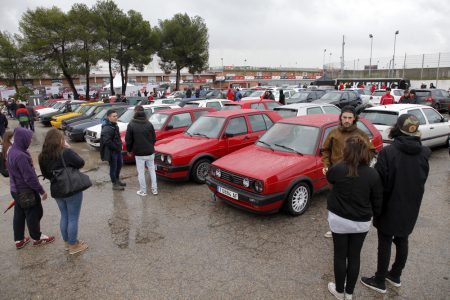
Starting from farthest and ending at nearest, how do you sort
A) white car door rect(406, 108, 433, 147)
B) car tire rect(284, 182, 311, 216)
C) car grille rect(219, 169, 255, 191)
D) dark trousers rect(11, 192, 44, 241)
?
white car door rect(406, 108, 433, 147)
car tire rect(284, 182, 311, 216)
car grille rect(219, 169, 255, 191)
dark trousers rect(11, 192, 44, 241)

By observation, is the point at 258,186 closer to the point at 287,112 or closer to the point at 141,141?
the point at 141,141

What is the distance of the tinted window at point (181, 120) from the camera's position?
867 cm

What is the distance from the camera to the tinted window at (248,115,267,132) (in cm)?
723

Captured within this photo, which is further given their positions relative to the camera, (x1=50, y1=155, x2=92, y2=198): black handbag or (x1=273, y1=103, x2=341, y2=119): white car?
(x1=273, y1=103, x2=341, y2=119): white car

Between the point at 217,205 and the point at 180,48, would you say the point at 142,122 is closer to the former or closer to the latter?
the point at 217,205

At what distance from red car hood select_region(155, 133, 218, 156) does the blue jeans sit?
8.49 ft

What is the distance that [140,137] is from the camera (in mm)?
5711

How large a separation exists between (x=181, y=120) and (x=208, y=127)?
196 cm

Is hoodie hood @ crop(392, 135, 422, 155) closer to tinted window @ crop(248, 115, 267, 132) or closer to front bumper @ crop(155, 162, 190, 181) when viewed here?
front bumper @ crop(155, 162, 190, 181)

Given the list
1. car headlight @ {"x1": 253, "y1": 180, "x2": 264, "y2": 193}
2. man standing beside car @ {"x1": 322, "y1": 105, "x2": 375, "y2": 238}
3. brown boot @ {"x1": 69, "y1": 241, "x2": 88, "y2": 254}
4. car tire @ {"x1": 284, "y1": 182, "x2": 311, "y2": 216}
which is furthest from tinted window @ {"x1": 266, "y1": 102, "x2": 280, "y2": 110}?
brown boot @ {"x1": 69, "y1": 241, "x2": 88, "y2": 254}

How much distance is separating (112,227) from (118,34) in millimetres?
29732

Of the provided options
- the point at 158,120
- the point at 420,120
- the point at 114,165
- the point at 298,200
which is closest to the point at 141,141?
the point at 114,165

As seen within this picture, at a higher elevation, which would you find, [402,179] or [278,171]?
[402,179]

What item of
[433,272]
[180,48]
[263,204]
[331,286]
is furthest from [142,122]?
[180,48]
